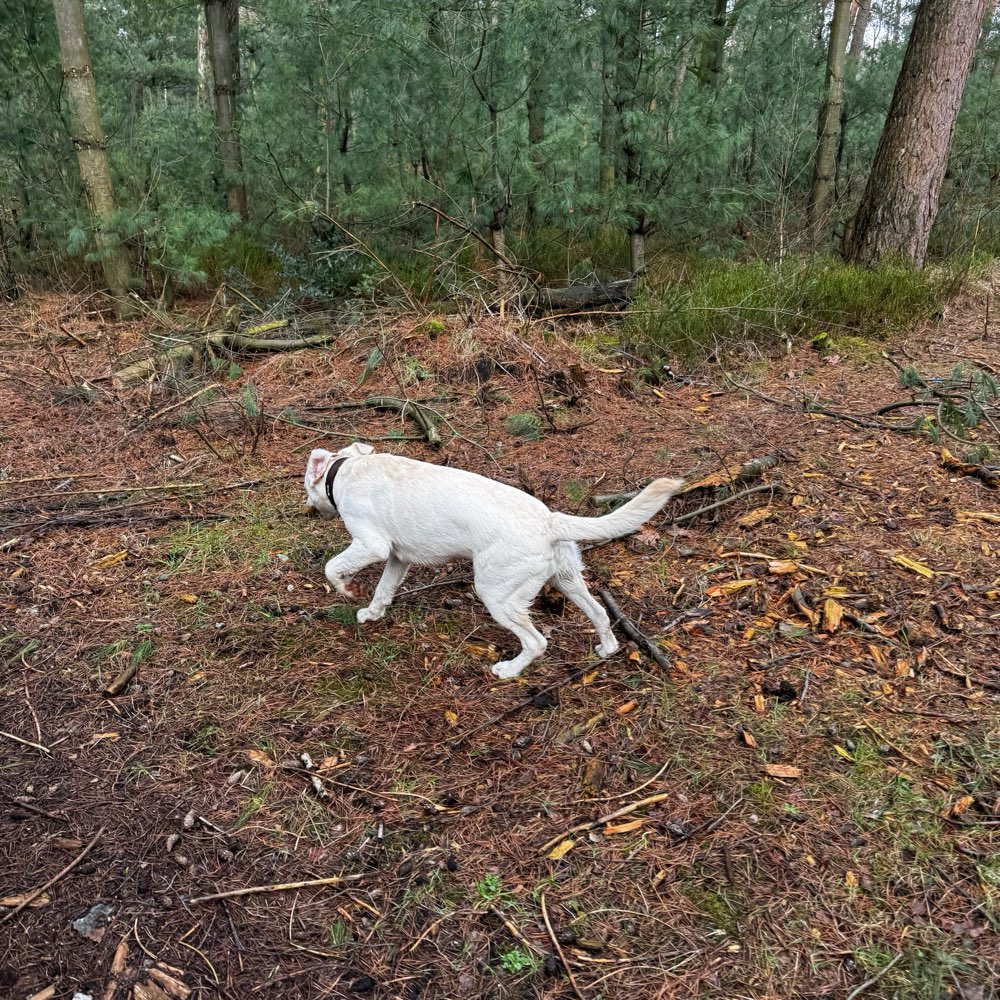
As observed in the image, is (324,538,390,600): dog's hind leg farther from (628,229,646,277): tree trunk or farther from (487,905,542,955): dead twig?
(628,229,646,277): tree trunk

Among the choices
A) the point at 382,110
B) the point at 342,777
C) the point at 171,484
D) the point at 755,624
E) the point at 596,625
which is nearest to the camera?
the point at 342,777

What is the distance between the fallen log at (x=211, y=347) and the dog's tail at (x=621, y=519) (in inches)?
188

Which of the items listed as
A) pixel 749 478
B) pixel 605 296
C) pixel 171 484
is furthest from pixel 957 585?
pixel 605 296

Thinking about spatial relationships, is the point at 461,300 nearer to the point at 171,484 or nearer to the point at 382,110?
the point at 382,110

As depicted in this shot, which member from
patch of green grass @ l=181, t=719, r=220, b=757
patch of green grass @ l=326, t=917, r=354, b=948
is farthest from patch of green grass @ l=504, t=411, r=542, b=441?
patch of green grass @ l=326, t=917, r=354, b=948

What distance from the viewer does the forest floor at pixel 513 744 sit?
2.16 metres

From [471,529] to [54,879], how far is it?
1980 millimetres

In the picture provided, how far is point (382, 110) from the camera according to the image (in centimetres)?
887

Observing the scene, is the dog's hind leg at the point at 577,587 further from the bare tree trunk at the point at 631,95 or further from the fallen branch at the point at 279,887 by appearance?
the bare tree trunk at the point at 631,95

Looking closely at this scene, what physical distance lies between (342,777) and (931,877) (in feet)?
6.96

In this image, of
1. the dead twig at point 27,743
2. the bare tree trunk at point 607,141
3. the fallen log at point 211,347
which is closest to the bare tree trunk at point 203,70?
the bare tree trunk at point 607,141

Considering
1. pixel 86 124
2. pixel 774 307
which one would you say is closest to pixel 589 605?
pixel 774 307

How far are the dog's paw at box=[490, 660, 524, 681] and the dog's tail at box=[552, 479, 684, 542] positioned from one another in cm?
69

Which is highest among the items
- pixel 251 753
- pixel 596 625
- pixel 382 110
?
pixel 382 110
